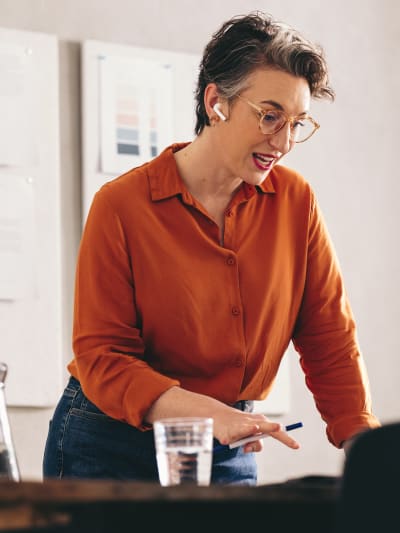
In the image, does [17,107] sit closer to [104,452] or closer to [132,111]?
[132,111]

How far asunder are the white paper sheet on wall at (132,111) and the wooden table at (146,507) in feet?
7.15

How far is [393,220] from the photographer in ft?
11.5

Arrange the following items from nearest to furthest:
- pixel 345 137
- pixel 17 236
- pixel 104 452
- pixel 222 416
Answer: pixel 222 416 → pixel 104 452 → pixel 17 236 → pixel 345 137

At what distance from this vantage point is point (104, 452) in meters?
1.86

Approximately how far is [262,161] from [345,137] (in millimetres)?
1599

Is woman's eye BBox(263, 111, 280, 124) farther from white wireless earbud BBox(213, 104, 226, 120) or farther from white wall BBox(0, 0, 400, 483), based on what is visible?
white wall BBox(0, 0, 400, 483)

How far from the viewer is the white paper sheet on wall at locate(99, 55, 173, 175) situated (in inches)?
120

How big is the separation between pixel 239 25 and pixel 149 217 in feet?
1.38

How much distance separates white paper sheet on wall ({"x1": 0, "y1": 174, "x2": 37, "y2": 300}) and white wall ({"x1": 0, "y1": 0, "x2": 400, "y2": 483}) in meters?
0.28

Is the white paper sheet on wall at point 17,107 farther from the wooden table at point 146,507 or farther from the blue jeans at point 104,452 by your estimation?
the wooden table at point 146,507

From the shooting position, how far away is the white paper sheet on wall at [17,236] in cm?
286

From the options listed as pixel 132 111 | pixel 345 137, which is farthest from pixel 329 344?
pixel 345 137

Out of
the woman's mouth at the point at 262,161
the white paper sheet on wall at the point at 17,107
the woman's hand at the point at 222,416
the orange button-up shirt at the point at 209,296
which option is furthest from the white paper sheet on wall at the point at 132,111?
the woman's hand at the point at 222,416

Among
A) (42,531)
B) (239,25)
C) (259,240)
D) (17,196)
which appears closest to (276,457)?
(17,196)
